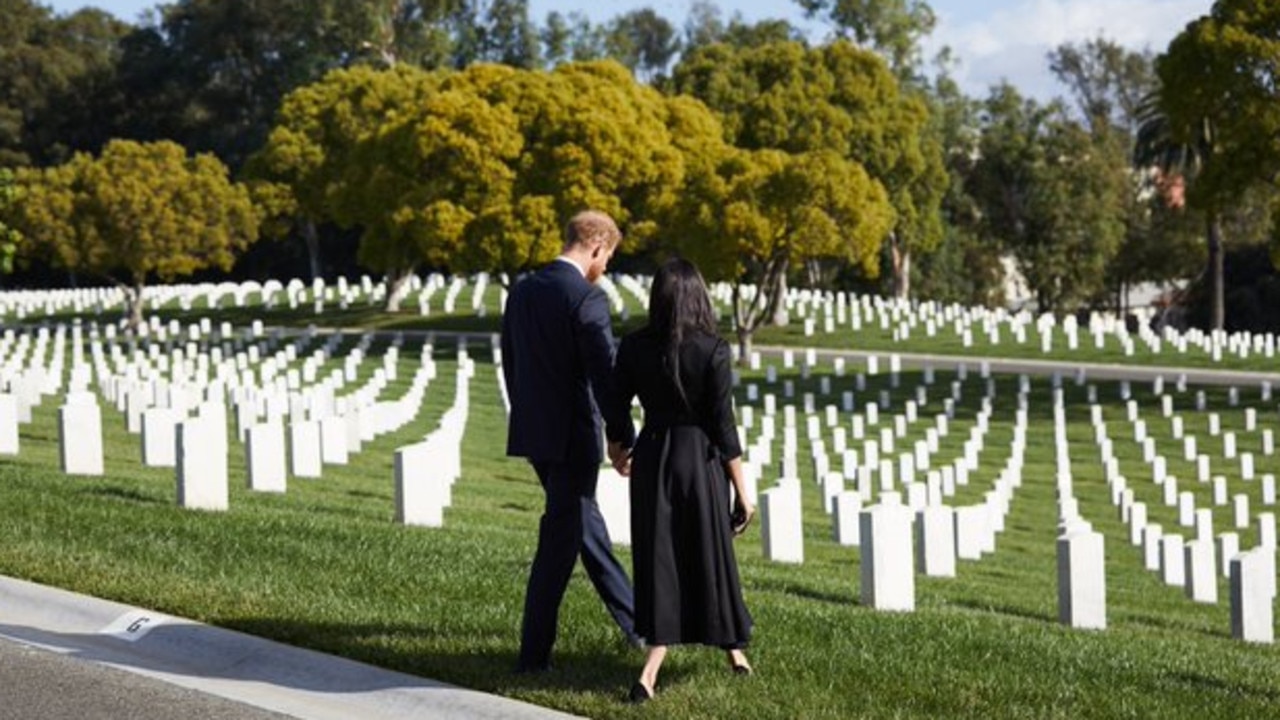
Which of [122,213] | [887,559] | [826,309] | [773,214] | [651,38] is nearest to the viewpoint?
[887,559]

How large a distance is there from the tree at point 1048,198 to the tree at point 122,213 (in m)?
27.3

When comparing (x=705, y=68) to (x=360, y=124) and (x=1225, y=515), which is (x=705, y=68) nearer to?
(x=360, y=124)

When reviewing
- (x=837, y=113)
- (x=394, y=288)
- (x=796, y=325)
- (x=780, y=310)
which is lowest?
(x=796, y=325)

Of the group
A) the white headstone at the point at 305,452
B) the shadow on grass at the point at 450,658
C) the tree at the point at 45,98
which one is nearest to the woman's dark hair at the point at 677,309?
the shadow on grass at the point at 450,658

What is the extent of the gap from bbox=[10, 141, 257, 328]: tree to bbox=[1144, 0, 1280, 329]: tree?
3043cm

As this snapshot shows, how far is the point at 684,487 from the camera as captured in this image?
29.5ft

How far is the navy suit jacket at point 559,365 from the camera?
9438 millimetres

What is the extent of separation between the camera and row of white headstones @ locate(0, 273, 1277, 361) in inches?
2162

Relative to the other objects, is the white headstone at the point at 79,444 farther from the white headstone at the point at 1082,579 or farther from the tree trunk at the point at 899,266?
the tree trunk at the point at 899,266

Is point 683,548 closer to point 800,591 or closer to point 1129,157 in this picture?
point 800,591

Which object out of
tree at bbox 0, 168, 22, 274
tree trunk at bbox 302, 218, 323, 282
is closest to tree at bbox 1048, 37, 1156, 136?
tree trunk at bbox 302, 218, 323, 282

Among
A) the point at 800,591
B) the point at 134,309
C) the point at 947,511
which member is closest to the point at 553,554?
the point at 800,591

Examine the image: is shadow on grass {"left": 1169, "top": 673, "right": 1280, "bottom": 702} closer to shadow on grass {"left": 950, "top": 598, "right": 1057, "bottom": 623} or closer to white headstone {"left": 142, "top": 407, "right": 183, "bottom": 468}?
shadow on grass {"left": 950, "top": 598, "right": 1057, "bottom": 623}

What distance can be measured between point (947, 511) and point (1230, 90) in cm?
2953
